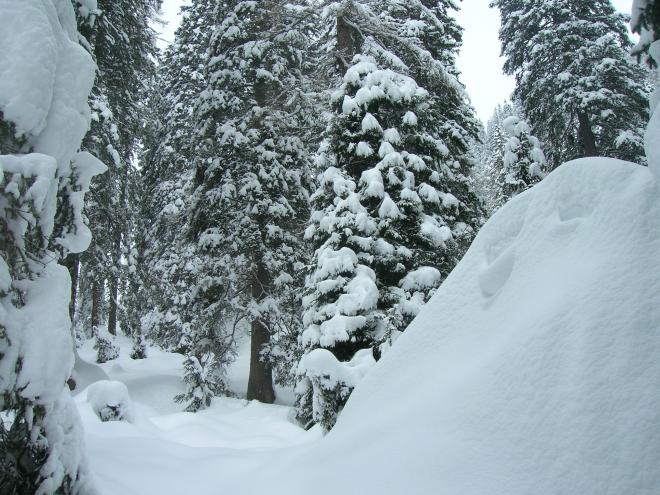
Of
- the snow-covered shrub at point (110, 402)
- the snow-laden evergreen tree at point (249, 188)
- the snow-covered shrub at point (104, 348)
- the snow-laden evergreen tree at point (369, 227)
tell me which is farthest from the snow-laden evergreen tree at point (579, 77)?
the snow-covered shrub at point (104, 348)

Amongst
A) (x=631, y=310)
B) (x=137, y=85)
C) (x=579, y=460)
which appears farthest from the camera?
(x=137, y=85)

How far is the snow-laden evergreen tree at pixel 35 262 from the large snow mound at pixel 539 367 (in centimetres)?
186

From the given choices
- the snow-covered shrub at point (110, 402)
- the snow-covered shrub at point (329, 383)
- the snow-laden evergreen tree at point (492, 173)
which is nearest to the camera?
the snow-covered shrub at point (329, 383)

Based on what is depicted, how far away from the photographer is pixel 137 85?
12.7 m

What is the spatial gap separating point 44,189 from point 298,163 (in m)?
10.5

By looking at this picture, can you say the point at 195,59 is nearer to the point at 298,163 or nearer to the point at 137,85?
the point at 137,85

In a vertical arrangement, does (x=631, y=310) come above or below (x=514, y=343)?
above

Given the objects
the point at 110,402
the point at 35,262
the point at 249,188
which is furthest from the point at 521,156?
the point at 35,262

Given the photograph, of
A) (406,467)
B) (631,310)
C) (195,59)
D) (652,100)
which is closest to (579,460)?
(631,310)

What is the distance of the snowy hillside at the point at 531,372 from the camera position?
2004mm

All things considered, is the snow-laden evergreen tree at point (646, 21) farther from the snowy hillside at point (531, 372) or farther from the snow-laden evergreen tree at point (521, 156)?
the snow-laden evergreen tree at point (521, 156)

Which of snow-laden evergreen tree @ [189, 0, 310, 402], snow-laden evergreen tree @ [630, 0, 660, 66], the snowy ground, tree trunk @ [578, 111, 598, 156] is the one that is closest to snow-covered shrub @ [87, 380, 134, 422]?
the snowy ground

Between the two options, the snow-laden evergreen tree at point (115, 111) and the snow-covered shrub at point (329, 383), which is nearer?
the snow-covered shrub at point (329, 383)

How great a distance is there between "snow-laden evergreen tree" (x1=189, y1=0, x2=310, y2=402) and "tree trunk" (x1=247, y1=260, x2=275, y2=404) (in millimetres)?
28
